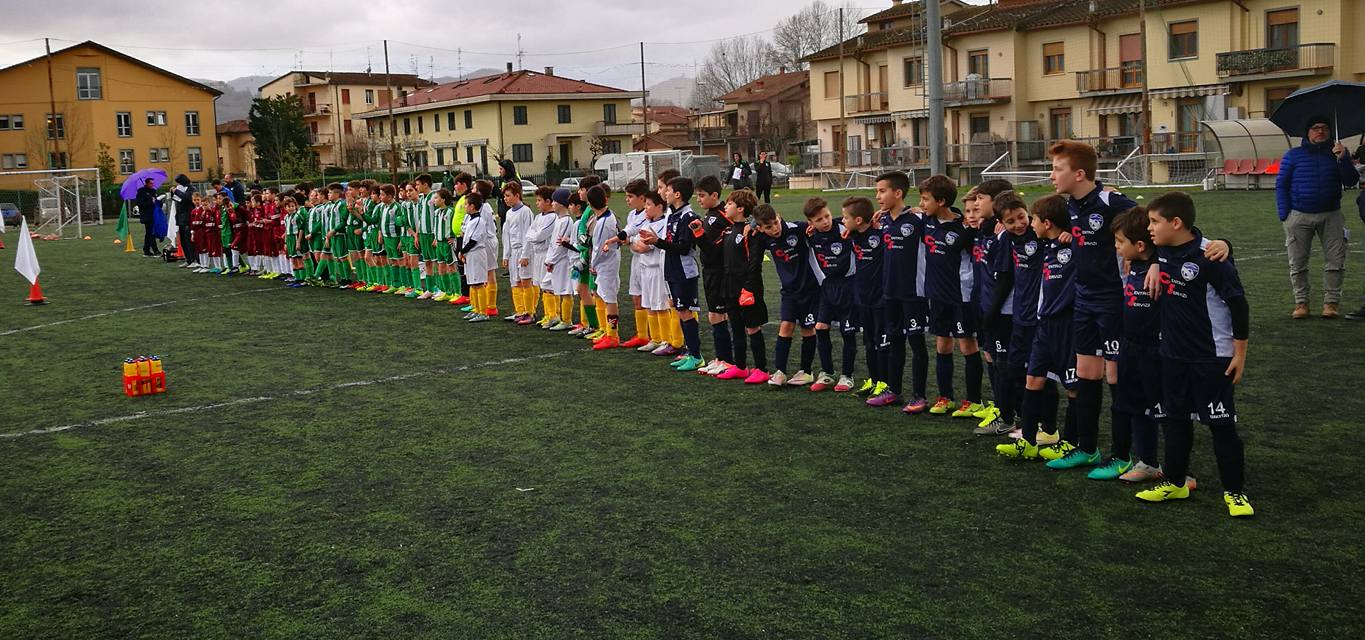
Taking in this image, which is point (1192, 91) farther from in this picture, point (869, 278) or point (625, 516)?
point (625, 516)

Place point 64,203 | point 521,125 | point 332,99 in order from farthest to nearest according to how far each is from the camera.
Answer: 1. point 332,99
2. point 521,125
3. point 64,203

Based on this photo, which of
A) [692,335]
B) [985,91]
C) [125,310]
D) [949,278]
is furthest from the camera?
[985,91]

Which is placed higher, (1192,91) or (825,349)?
(1192,91)

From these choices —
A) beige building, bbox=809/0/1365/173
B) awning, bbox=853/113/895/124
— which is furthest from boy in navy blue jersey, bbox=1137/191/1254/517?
awning, bbox=853/113/895/124

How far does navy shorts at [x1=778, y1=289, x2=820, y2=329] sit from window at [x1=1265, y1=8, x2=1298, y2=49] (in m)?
42.8

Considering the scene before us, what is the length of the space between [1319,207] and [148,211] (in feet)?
79.3

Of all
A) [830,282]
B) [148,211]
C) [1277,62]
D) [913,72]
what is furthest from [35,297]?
[913,72]

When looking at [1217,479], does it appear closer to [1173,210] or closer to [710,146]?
[1173,210]

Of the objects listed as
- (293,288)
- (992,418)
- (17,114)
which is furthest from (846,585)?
(17,114)

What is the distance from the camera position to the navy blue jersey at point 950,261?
8.30 meters

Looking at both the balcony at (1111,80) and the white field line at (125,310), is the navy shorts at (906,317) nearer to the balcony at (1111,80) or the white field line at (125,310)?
the white field line at (125,310)

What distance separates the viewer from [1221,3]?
47.2 m

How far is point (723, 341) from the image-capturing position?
10477 millimetres

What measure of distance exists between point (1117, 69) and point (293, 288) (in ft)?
137
